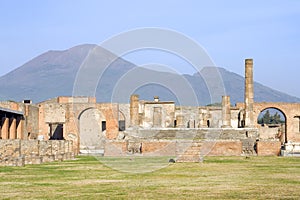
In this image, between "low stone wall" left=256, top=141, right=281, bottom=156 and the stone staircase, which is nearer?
the stone staircase

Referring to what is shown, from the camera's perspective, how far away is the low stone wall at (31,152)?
24719 mm

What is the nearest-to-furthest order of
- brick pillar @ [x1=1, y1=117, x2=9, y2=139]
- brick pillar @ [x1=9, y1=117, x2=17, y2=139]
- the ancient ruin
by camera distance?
the ancient ruin, brick pillar @ [x1=1, y1=117, x2=9, y2=139], brick pillar @ [x1=9, y1=117, x2=17, y2=139]

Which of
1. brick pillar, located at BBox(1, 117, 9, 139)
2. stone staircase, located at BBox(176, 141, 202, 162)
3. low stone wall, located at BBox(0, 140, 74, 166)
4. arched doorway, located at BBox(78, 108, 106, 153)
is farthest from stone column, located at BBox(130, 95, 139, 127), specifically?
stone staircase, located at BBox(176, 141, 202, 162)

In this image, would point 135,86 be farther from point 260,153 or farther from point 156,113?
point 156,113

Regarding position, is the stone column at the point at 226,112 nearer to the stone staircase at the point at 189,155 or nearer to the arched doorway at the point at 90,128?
the arched doorway at the point at 90,128

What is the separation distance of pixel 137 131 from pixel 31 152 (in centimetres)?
1470

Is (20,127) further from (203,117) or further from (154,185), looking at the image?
(154,185)

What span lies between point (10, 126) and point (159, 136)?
911 cm

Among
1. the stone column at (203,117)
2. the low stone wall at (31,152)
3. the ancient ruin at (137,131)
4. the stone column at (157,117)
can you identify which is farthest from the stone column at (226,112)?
the low stone wall at (31,152)

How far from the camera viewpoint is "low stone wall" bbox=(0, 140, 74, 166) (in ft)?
81.1

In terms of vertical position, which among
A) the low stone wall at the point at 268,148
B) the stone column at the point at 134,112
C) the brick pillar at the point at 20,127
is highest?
the stone column at the point at 134,112

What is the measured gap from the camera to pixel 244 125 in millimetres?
46812

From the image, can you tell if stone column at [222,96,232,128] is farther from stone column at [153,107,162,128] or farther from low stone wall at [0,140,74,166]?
low stone wall at [0,140,74,166]

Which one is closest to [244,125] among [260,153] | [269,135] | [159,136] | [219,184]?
[159,136]
